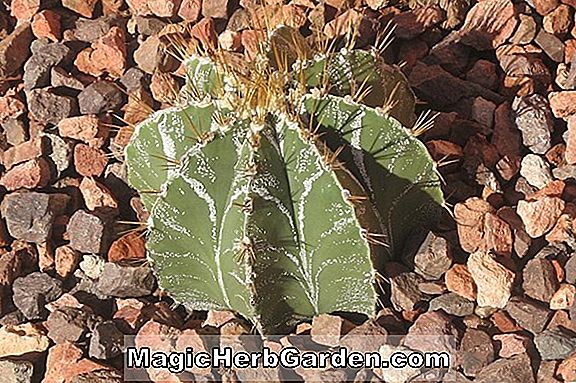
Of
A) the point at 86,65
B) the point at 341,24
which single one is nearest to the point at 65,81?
the point at 86,65

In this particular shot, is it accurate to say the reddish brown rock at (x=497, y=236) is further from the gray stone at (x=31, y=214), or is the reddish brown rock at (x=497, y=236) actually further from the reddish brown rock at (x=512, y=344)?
the gray stone at (x=31, y=214)

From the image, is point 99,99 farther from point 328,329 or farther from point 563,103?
point 563,103

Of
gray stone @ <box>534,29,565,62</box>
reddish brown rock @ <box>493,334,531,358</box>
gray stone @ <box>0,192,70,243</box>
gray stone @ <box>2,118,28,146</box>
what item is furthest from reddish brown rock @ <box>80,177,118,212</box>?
gray stone @ <box>534,29,565,62</box>

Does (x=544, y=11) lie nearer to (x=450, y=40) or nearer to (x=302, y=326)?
(x=450, y=40)

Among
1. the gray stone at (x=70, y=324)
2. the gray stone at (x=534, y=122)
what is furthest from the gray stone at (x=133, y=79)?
the gray stone at (x=534, y=122)

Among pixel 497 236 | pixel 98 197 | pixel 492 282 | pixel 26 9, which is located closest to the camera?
pixel 492 282

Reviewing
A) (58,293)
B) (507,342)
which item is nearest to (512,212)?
(507,342)
